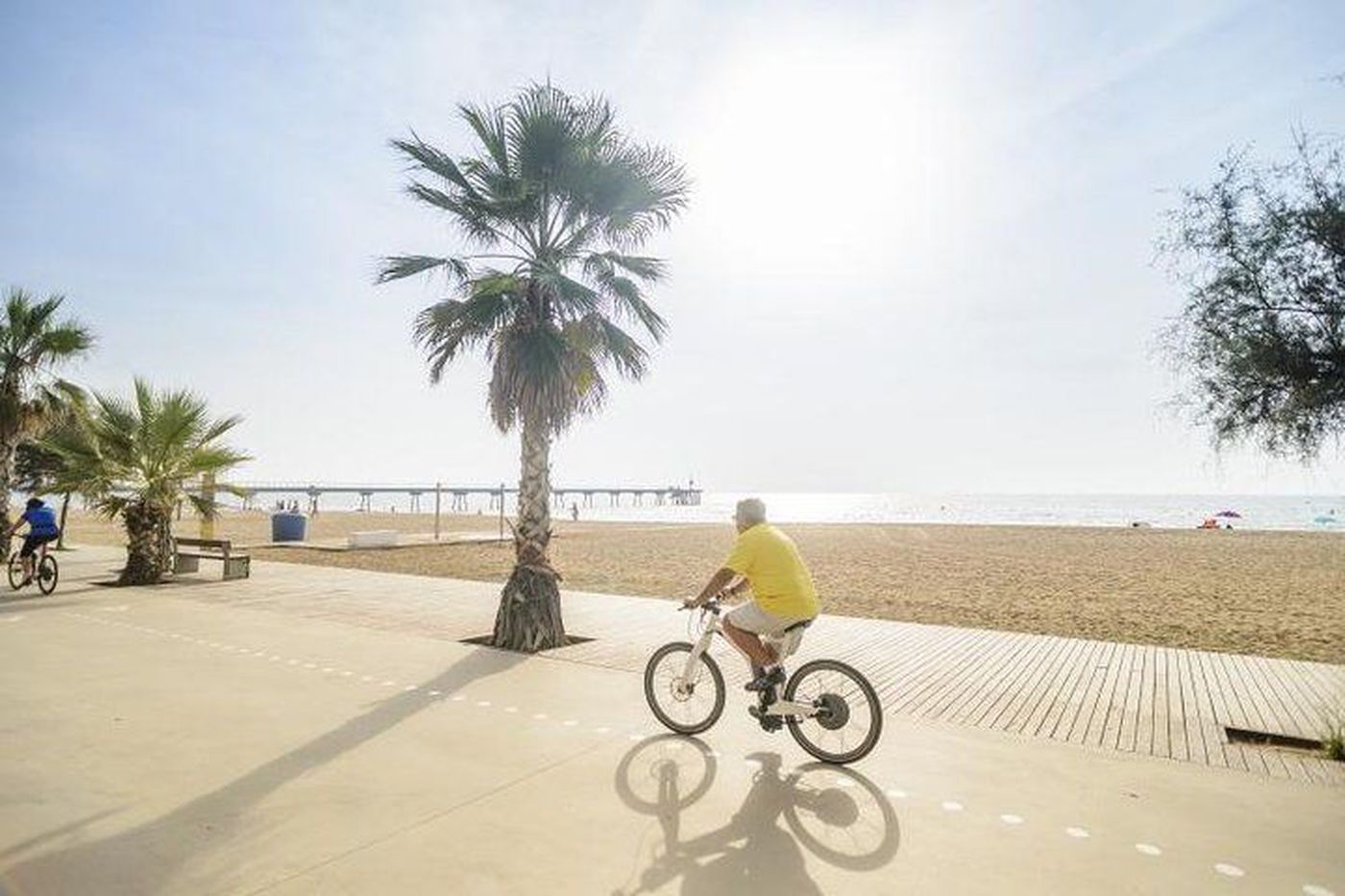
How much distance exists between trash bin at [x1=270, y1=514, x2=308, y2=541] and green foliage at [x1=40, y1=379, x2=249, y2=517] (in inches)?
514

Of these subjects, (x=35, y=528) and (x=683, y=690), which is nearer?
(x=683, y=690)

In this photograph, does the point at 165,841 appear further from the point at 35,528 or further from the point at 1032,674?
the point at 35,528

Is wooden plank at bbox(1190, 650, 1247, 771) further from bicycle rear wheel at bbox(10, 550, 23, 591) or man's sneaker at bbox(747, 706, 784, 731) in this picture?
bicycle rear wheel at bbox(10, 550, 23, 591)

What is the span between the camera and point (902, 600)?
16.0m

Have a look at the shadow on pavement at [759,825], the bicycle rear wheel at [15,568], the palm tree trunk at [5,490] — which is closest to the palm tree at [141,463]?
the bicycle rear wheel at [15,568]

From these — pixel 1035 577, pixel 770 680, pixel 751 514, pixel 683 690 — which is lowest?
pixel 1035 577

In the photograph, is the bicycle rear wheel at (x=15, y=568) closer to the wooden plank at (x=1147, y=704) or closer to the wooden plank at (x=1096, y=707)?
the wooden plank at (x=1096, y=707)

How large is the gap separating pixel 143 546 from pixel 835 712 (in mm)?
15894

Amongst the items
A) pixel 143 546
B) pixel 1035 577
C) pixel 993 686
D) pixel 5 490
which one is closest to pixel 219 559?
pixel 143 546

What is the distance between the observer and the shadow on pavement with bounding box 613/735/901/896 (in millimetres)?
4031

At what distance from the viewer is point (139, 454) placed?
1588cm

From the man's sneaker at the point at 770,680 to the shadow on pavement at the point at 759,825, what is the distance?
53 centimetres

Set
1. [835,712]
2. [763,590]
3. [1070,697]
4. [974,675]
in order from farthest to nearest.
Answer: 1. [974,675]
2. [1070,697]
3. [763,590]
4. [835,712]

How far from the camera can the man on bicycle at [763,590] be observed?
588cm
